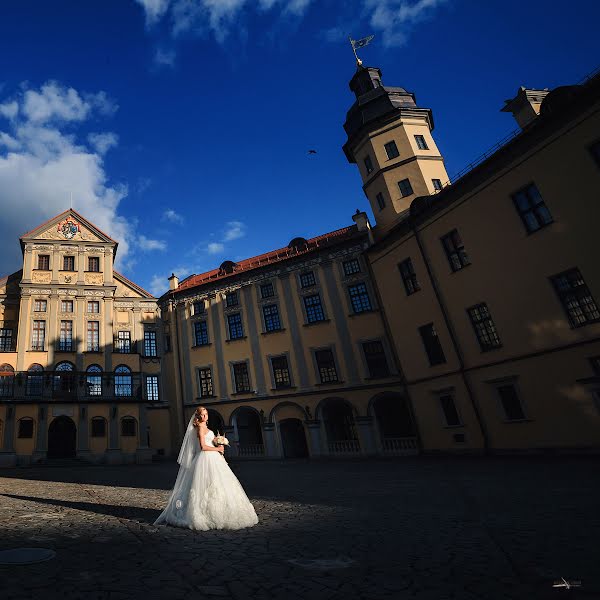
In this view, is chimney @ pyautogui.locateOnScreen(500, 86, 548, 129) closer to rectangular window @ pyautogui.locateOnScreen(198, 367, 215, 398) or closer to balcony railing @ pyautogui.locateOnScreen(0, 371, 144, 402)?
rectangular window @ pyautogui.locateOnScreen(198, 367, 215, 398)

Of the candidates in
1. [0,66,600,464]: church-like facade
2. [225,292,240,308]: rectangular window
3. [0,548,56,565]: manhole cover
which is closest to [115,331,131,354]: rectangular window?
[0,66,600,464]: church-like facade

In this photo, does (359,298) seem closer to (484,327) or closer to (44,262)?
(484,327)

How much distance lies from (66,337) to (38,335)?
1.75m

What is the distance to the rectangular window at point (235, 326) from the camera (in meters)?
28.7

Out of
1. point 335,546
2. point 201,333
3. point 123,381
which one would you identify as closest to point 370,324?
point 201,333

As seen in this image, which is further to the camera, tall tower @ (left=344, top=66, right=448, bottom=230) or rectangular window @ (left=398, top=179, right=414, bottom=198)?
tall tower @ (left=344, top=66, right=448, bottom=230)

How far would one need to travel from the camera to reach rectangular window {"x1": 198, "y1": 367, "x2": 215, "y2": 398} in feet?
93.7

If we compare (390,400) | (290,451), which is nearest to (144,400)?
(290,451)

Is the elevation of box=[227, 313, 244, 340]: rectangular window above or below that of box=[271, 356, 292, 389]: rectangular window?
above

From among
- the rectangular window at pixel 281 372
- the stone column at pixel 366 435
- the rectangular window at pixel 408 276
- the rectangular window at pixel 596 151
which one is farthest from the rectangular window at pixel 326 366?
the rectangular window at pixel 596 151

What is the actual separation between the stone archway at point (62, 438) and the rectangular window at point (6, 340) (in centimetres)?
650

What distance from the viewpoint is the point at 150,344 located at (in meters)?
31.3

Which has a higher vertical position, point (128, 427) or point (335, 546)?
point (128, 427)

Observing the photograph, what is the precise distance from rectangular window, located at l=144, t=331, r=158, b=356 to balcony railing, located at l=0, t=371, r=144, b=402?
2.61m
